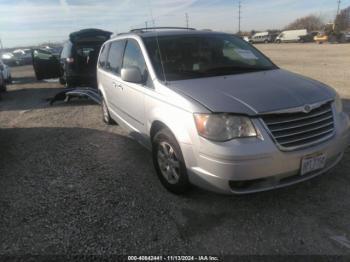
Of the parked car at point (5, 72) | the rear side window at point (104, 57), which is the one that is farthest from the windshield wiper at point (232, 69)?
the parked car at point (5, 72)

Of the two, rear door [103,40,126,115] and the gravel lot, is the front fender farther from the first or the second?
rear door [103,40,126,115]

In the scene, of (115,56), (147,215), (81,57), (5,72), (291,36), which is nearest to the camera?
(147,215)

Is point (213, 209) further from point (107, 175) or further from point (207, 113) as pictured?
point (107, 175)

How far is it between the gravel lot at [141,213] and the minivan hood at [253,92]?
1.05 metres

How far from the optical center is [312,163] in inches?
112

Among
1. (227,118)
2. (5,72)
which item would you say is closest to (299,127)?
(227,118)

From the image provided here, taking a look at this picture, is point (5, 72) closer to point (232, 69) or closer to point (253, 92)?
point (232, 69)

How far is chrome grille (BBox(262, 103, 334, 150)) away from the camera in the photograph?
8.88 ft

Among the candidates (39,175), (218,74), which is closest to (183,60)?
(218,74)

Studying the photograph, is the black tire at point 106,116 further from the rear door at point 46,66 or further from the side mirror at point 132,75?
the rear door at point 46,66

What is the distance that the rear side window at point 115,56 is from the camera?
15.8 ft

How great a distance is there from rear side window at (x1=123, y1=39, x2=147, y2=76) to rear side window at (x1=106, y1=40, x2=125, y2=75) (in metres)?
0.28

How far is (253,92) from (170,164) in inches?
44.1

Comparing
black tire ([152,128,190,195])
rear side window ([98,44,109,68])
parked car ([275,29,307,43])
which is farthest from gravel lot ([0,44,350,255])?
parked car ([275,29,307,43])
